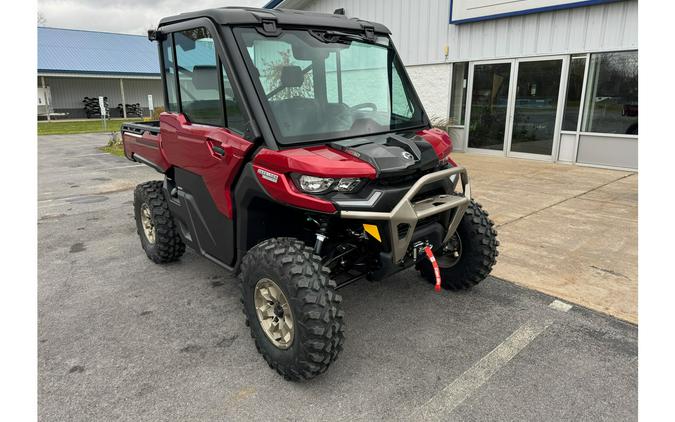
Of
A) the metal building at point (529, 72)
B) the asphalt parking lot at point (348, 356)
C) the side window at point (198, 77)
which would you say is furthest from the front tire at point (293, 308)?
the metal building at point (529, 72)

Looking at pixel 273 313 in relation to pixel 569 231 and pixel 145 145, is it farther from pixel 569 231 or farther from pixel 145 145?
pixel 569 231

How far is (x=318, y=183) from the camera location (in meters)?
2.66

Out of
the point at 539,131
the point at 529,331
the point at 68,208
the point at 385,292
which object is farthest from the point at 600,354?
the point at 539,131

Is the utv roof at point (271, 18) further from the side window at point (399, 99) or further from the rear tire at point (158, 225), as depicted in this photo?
the rear tire at point (158, 225)

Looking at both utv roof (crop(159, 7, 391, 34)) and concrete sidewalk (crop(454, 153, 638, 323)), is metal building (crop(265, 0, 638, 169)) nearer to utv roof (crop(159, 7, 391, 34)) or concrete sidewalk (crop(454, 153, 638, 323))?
concrete sidewalk (crop(454, 153, 638, 323))

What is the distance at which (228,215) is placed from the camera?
3266 millimetres

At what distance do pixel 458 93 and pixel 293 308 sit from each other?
1080cm

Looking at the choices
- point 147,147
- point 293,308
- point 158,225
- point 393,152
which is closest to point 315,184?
point 393,152

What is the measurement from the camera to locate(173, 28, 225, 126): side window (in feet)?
10.4

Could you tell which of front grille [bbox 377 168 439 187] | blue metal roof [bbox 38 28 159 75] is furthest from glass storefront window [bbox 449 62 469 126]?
blue metal roof [bbox 38 28 159 75]

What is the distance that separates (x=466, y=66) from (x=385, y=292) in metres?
9.42

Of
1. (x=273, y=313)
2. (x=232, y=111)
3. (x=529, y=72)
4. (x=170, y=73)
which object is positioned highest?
(x=529, y=72)

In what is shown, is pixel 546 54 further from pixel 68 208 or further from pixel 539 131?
pixel 68 208

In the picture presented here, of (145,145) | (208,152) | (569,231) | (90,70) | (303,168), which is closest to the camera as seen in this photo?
(303,168)
